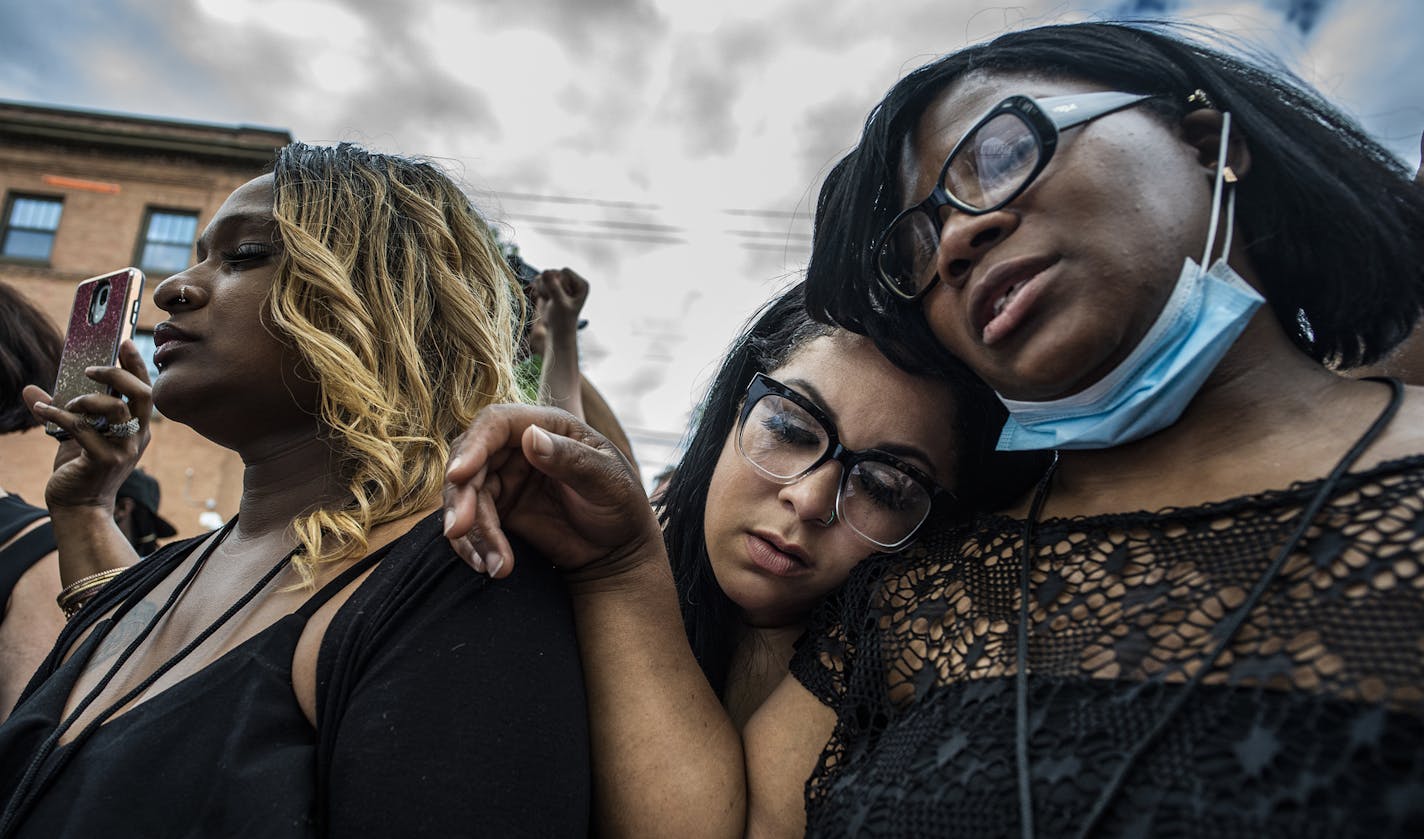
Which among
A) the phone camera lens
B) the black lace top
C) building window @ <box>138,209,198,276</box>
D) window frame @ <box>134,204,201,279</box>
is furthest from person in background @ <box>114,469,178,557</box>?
building window @ <box>138,209,198,276</box>

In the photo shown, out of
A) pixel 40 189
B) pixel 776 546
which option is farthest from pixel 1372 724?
pixel 40 189

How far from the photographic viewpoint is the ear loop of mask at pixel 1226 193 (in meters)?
1.37

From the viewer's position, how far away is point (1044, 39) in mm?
1622

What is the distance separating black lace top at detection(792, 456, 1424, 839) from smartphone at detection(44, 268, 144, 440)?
220 centimetres

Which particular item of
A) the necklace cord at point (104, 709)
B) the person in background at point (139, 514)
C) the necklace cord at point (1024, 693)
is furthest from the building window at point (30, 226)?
the necklace cord at point (1024, 693)

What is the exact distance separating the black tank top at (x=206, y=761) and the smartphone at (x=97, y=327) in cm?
133

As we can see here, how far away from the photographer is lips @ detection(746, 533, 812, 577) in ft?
5.71

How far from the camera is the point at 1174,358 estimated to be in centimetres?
134

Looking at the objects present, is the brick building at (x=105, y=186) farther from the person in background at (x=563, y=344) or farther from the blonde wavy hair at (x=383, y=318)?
the blonde wavy hair at (x=383, y=318)

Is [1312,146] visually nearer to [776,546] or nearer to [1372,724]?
[1372,724]

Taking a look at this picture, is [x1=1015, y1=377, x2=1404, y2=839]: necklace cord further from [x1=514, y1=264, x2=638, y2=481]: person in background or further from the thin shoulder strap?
[x1=514, y1=264, x2=638, y2=481]: person in background

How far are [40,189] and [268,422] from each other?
2068 cm

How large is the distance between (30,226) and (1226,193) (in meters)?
22.1

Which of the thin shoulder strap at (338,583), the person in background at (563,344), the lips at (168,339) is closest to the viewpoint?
the thin shoulder strap at (338,583)
